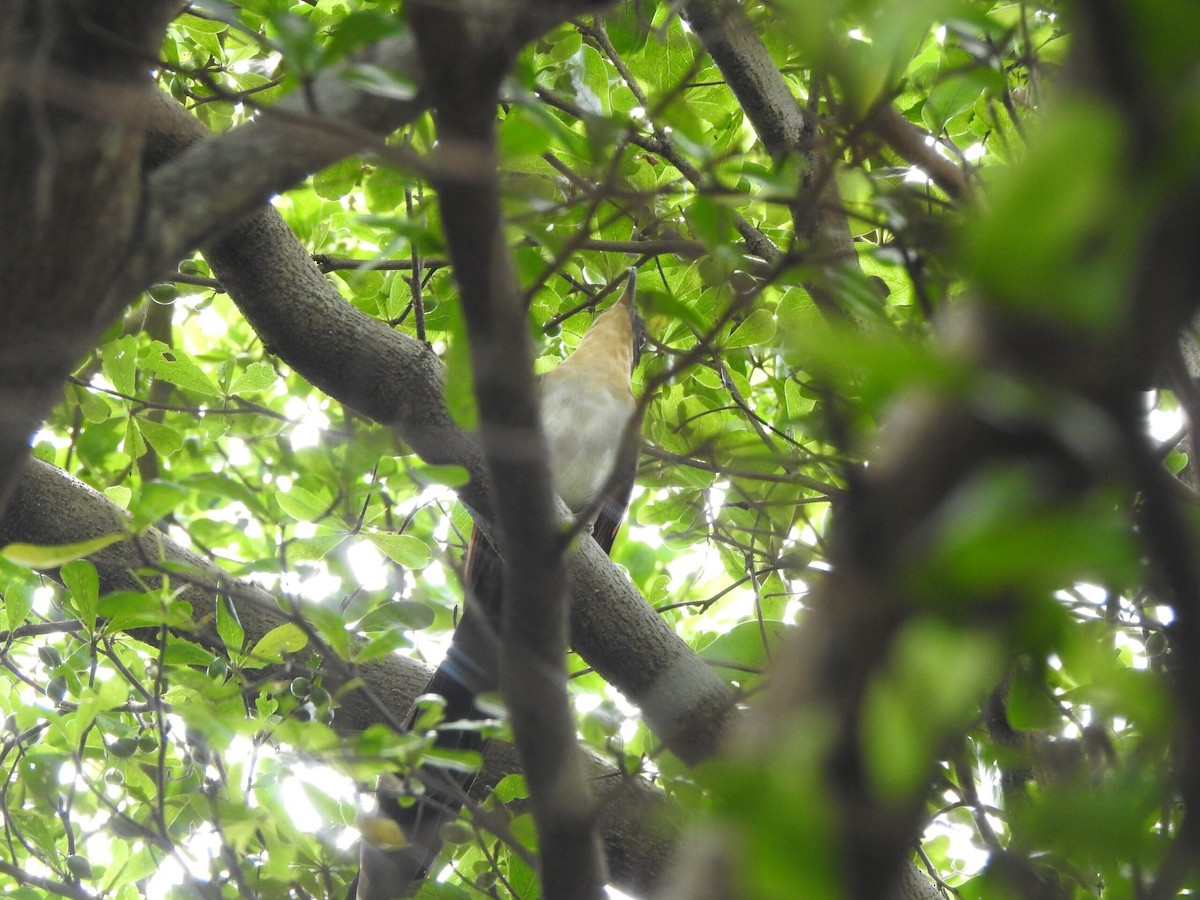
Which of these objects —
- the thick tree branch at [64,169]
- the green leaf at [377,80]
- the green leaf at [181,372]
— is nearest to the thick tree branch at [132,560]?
the green leaf at [181,372]

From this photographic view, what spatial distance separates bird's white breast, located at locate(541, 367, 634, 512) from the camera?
355 centimetres

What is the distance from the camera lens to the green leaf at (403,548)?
6.37 feet

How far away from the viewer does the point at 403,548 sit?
197 centimetres

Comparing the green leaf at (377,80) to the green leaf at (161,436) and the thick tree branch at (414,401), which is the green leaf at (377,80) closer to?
the thick tree branch at (414,401)

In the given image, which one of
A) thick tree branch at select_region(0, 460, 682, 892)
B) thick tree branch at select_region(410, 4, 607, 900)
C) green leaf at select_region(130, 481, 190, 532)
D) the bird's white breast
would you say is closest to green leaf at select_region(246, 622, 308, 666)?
thick tree branch at select_region(0, 460, 682, 892)

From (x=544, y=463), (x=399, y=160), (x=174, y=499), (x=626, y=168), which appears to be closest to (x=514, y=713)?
(x=544, y=463)

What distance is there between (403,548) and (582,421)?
1.64 m

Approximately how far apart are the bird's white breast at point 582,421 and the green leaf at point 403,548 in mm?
1592

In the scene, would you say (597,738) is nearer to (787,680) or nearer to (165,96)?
(787,680)

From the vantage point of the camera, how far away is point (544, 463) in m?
1.09

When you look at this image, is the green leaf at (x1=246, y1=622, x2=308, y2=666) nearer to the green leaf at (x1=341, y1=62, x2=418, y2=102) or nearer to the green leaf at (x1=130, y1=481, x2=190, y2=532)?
the green leaf at (x1=130, y1=481, x2=190, y2=532)

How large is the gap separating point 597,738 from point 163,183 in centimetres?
99

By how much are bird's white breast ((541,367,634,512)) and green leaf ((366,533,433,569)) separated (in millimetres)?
1592

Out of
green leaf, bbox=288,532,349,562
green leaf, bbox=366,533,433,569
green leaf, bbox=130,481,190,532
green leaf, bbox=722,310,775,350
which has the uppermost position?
green leaf, bbox=722,310,775,350
